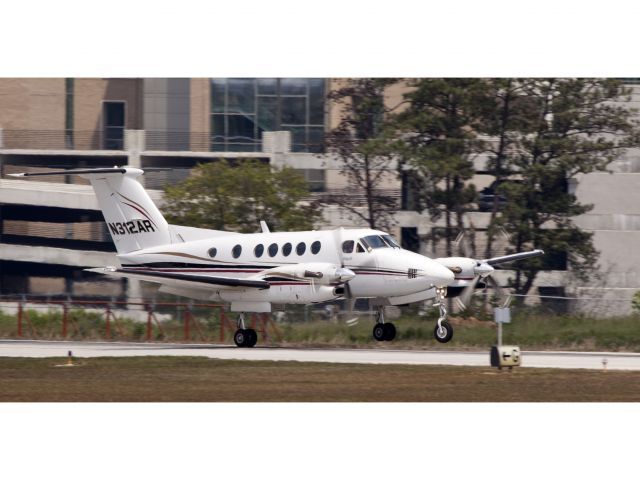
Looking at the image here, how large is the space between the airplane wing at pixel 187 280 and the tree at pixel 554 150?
17.7 metres

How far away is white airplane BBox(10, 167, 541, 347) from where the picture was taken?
1293 inches

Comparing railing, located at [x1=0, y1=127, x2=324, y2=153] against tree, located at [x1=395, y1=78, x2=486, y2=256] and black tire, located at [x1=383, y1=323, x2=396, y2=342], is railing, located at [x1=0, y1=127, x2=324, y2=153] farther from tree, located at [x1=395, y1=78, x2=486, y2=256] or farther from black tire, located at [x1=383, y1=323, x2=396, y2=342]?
black tire, located at [x1=383, y1=323, x2=396, y2=342]

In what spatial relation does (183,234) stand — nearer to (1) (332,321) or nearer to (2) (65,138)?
(1) (332,321)

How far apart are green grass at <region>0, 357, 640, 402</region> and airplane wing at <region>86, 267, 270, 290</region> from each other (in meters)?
5.19

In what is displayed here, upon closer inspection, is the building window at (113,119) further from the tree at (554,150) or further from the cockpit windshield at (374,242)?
the cockpit windshield at (374,242)

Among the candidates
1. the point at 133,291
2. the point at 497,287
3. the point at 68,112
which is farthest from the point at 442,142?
the point at 68,112

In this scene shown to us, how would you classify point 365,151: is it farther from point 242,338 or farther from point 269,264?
point 242,338

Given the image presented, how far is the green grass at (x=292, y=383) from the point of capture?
911 inches

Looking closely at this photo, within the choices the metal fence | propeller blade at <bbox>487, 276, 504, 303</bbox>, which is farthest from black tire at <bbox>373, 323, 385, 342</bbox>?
the metal fence

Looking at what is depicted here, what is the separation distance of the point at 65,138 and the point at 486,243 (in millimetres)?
22954

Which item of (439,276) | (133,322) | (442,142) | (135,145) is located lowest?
(133,322)

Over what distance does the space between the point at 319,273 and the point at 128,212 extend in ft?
26.3

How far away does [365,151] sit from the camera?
164 feet
